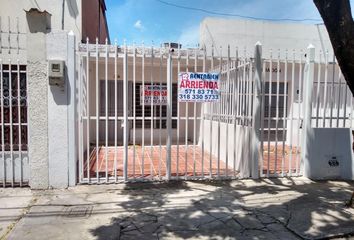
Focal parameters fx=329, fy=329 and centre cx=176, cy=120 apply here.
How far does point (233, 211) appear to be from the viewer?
4914 mm

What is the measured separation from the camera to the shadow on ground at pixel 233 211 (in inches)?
164

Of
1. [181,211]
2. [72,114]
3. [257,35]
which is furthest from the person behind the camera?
[257,35]

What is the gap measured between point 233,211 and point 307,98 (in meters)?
3.15

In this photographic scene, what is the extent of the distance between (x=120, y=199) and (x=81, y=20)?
6.58 metres

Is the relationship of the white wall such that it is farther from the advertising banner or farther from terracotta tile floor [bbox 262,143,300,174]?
the advertising banner

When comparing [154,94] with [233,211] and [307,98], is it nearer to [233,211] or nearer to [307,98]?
[233,211]

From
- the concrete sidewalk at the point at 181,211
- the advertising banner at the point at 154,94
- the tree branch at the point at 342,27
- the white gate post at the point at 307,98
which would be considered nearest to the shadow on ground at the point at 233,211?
the concrete sidewalk at the point at 181,211

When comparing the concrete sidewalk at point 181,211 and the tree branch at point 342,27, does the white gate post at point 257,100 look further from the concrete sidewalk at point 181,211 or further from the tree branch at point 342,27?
the tree branch at point 342,27

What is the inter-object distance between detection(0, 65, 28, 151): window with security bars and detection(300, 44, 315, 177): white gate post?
5395 millimetres

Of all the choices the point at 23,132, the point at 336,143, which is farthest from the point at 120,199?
the point at 336,143

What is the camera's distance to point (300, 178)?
6.83 metres

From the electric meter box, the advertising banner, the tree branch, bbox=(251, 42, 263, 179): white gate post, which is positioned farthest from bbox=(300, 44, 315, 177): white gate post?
the electric meter box

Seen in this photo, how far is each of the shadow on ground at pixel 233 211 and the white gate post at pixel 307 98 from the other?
0.69m

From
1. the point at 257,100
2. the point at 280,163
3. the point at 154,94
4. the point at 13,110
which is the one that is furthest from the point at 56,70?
the point at 280,163
